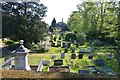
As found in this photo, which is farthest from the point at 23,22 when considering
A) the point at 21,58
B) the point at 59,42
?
the point at 21,58

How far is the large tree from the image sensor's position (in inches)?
1005

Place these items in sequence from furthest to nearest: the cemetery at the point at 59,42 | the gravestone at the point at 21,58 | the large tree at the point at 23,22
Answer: the large tree at the point at 23,22 < the cemetery at the point at 59,42 < the gravestone at the point at 21,58

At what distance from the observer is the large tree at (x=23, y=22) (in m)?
25.5

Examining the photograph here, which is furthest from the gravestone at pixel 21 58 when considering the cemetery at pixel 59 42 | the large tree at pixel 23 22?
the large tree at pixel 23 22

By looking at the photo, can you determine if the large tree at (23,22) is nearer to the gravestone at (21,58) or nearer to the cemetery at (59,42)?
the cemetery at (59,42)

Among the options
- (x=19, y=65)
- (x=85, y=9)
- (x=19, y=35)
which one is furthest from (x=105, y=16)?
(x=19, y=65)

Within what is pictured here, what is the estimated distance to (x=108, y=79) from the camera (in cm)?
668

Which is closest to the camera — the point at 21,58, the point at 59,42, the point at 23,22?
the point at 21,58

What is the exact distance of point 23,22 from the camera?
26156 millimetres

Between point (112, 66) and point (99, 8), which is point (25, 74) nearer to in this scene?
point (112, 66)

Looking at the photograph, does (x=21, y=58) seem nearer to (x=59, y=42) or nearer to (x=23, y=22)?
(x=23, y=22)

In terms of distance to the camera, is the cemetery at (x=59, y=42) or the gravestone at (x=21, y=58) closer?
the gravestone at (x=21, y=58)

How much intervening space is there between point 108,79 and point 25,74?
253 cm

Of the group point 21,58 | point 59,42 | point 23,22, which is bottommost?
point 21,58
